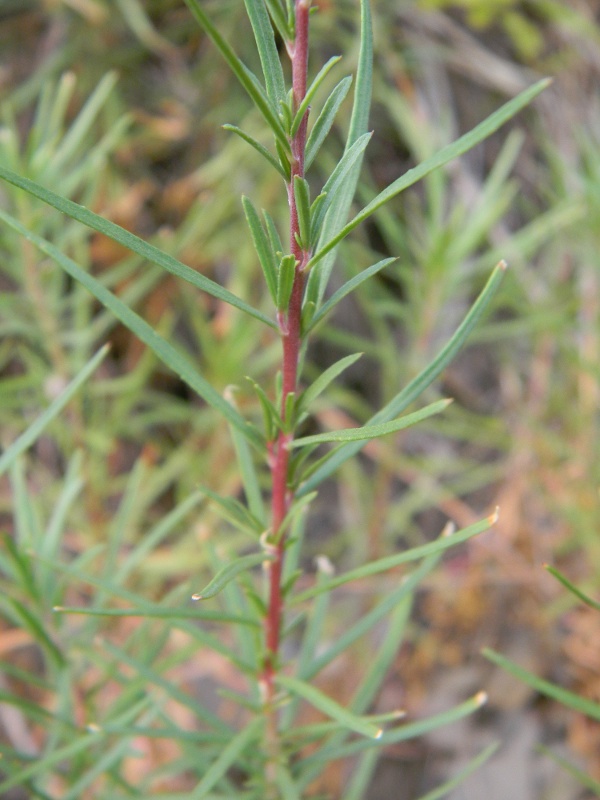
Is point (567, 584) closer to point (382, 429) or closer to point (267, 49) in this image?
point (382, 429)

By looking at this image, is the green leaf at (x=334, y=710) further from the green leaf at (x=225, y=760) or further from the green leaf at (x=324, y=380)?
the green leaf at (x=324, y=380)

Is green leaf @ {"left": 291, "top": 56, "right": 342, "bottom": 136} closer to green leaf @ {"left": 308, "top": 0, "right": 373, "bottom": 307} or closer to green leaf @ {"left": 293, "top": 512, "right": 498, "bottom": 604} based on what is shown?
green leaf @ {"left": 308, "top": 0, "right": 373, "bottom": 307}

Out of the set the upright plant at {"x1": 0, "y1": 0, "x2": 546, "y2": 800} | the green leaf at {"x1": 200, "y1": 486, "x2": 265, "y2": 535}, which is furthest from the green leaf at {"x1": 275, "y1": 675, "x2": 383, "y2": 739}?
the green leaf at {"x1": 200, "y1": 486, "x2": 265, "y2": 535}

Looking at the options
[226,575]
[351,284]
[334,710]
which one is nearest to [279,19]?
[351,284]

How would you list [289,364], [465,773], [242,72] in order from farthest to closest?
[465,773], [289,364], [242,72]

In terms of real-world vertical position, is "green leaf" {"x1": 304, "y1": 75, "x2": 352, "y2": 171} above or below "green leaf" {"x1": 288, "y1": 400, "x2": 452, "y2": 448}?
above

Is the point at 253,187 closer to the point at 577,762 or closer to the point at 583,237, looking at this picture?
the point at 583,237

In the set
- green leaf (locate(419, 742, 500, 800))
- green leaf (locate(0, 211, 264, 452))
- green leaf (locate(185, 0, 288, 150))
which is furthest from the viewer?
green leaf (locate(419, 742, 500, 800))

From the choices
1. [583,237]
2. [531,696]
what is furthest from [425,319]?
[531,696]
